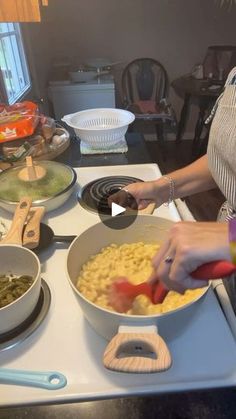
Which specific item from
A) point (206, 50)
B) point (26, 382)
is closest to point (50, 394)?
point (26, 382)

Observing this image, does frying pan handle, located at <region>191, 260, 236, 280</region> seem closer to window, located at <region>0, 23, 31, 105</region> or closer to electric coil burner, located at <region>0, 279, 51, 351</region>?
electric coil burner, located at <region>0, 279, 51, 351</region>

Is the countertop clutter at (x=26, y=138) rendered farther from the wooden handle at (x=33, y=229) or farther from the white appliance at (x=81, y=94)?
the white appliance at (x=81, y=94)

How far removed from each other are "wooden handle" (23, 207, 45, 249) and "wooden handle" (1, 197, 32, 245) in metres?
0.01

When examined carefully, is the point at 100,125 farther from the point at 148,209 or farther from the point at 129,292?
the point at 129,292

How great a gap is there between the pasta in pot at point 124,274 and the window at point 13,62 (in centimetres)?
189

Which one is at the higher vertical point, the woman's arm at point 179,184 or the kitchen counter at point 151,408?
the woman's arm at point 179,184

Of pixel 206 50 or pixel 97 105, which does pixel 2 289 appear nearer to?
pixel 97 105

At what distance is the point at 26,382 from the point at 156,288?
245mm

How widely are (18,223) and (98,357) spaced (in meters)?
0.35

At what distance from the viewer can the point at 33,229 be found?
72cm

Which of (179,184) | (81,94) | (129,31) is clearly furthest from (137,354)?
(129,31)

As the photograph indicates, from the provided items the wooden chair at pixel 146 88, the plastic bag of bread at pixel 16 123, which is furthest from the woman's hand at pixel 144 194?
the wooden chair at pixel 146 88

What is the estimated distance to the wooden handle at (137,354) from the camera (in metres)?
0.40

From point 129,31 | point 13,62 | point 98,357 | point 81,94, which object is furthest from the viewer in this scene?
point 129,31
